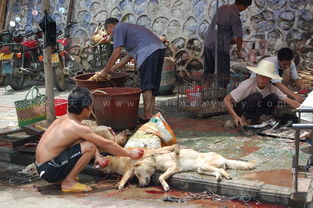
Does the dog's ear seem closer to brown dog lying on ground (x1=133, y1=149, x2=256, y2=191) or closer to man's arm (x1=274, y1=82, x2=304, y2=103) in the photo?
brown dog lying on ground (x1=133, y1=149, x2=256, y2=191)

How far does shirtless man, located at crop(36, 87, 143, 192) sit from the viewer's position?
5.57 metres

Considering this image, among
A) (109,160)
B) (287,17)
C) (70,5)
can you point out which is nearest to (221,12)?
(287,17)

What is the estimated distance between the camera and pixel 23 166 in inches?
270

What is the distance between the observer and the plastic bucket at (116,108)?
735 cm

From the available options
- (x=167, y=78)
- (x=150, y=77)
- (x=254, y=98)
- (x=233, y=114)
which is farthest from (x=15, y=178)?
(x=167, y=78)

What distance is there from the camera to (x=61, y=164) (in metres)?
5.60

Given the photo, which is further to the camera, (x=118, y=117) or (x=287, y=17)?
(x=287, y=17)

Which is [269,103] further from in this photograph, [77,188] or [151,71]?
[77,188]

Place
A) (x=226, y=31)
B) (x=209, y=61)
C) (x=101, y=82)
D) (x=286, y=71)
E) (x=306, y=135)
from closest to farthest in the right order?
(x=306, y=135) < (x=101, y=82) < (x=286, y=71) < (x=226, y=31) < (x=209, y=61)

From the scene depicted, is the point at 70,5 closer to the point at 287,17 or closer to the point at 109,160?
the point at 287,17

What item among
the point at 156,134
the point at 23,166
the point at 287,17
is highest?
the point at 287,17

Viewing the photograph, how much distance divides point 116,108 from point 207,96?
1904 millimetres

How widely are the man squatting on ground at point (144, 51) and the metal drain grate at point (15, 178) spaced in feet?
6.99

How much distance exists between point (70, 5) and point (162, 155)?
Answer: 8147 millimetres
